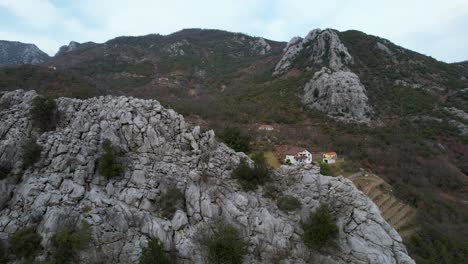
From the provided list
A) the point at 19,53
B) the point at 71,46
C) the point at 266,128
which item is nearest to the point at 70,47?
the point at 71,46

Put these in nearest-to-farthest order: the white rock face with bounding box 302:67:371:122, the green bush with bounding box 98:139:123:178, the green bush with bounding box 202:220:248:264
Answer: the green bush with bounding box 202:220:248:264, the green bush with bounding box 98:139:123:178, the white rock face with bounding box 302:67:371:122

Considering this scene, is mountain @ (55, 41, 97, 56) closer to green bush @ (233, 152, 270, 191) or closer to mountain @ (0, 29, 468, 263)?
mountain @ (0, 29, 468, 263)

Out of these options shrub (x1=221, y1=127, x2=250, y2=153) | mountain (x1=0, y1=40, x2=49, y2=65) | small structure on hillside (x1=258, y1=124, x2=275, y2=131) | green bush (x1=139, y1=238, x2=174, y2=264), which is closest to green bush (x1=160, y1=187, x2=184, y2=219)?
green bush (x1=139, y1=238, x2=174, y2=264)

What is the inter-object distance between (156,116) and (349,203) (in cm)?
1556

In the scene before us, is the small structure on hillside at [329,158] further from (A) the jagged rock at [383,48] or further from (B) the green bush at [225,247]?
(A) the jagged rock at [383,48]

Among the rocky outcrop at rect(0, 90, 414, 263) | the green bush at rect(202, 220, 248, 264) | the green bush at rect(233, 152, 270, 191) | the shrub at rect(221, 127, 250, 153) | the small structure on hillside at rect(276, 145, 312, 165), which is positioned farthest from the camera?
the small structure on hillside at rect(276, 145, 312, 165)

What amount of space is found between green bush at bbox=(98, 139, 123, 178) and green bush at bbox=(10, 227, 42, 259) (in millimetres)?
4993

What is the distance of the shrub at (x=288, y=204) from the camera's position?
1862 centimetres

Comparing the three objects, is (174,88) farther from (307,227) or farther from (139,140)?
(307,227)

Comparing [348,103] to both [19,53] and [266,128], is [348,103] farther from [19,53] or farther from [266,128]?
[19,53]

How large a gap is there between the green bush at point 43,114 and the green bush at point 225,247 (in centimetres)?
1573

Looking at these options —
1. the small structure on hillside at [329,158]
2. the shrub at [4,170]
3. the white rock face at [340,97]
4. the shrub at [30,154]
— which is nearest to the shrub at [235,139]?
the shrub at [30,154]

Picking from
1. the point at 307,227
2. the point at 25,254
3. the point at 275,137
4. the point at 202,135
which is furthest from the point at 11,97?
the point at 275,137

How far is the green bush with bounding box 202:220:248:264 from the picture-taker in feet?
50.1
